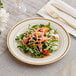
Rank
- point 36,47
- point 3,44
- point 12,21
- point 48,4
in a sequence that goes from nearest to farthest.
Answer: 1. point 36,47
2. point 3,44
3. point 12,21
4. point 48,4

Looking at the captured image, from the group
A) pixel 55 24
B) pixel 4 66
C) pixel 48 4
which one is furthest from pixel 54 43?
pixel 48 4

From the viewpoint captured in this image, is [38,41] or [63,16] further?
[63,16]

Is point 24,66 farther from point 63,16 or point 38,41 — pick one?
point 63,16

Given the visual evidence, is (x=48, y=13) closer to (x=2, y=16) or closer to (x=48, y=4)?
(x=48, y=4)

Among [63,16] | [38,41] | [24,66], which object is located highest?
[63,16]

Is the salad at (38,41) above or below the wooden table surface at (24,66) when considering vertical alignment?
above

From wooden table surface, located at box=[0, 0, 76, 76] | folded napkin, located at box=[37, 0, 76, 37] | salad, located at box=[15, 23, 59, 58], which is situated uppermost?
folded napkin, located at box=[37, 0, 76, 37]

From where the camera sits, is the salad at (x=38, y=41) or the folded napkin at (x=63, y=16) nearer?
the salad at (x=38, y=41)

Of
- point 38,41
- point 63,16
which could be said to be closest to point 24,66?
point 38,41
